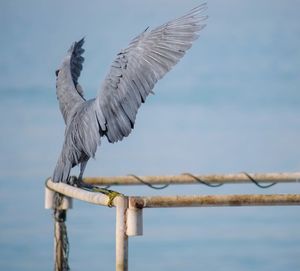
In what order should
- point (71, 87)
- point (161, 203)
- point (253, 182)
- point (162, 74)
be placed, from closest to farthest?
point (161, 203) < point (162, 74) < point (71, 87) < point (253, 182)

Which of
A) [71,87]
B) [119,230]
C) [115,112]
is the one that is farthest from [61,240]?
[119,230]

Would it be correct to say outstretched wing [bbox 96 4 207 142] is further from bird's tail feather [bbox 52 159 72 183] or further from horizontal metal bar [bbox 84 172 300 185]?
horizontal metal bar [bbox 84 172 300 185]

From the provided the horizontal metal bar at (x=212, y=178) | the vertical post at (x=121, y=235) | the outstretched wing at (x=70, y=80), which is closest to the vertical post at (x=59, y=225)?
the horizontal metal bar at (x=212, y=178)

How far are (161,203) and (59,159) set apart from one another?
1.12 meters

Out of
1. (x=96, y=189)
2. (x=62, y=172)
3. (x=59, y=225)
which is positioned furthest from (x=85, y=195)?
(x=59, y=225)

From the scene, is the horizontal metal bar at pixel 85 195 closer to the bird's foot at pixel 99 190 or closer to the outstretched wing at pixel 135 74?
the bird's foot at pixel 99 190

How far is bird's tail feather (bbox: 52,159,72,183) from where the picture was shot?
616cm

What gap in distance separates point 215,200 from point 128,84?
1063 mm

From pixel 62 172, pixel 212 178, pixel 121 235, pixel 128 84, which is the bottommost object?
pixel 121 235

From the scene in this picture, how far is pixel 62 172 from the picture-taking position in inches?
244

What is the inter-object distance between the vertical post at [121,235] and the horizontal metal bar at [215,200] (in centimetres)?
6

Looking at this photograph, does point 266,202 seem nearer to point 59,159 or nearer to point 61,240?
point 59,159

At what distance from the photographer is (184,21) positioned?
243 inches

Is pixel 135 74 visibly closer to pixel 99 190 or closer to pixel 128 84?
A: pixel 128 84
